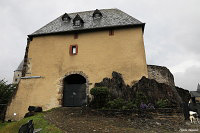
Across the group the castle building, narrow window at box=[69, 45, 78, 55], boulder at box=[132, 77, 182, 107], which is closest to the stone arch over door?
the castle building

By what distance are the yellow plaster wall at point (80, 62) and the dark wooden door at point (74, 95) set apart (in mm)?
692

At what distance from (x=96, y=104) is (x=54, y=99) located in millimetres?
4343

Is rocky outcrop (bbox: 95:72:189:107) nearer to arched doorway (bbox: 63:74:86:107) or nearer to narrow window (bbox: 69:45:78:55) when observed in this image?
arched doorway (bbox: 63:74:86:107)

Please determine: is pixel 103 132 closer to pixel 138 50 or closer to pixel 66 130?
pixel 66 130

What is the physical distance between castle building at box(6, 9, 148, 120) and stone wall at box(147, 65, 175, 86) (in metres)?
1.18

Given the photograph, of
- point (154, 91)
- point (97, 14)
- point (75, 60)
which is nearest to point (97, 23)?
point (97, 14)

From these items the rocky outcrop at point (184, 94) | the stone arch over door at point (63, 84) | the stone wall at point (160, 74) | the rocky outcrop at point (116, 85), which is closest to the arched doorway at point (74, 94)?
the stone arch over door at point (63, 84)

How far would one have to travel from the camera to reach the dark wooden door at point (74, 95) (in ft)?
42.0

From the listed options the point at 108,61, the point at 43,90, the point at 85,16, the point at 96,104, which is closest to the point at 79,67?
the point at 108,61

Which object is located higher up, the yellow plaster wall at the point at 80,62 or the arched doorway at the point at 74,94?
the yellow plaster wall at the point at 80,62

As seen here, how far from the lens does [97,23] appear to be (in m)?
15.2

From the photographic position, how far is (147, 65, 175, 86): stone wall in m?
13.4

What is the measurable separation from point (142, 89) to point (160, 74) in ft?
Answer: 10.9

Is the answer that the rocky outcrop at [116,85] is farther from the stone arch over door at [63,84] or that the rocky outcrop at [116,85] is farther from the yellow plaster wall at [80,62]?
the stone arch over door at [63,84]
